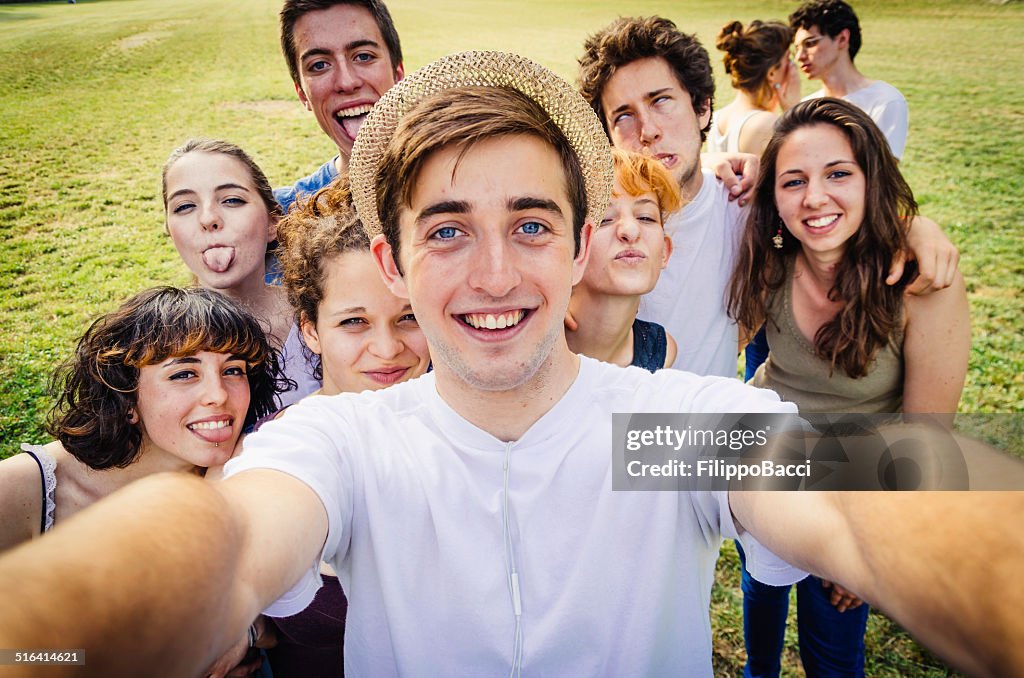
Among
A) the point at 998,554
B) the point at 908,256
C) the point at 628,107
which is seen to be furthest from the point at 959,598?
the point at 628,107

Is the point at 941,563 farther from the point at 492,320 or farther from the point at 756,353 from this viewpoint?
the point at 756,353

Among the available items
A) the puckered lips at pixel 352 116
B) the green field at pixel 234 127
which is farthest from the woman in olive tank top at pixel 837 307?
the puckered lips at pixel 352 116

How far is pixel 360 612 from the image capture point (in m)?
1.56

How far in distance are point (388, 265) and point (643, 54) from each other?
216 centimetres

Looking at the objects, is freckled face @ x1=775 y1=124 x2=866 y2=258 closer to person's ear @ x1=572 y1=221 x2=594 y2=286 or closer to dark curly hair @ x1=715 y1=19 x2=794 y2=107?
person's ear @ x1=572 y1=221 x2=594 y2=286

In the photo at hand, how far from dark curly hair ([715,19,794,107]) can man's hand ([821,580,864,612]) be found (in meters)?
4.14

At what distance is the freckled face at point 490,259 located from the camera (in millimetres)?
1584

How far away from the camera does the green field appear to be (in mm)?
4656

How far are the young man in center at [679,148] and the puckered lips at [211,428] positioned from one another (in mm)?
1984

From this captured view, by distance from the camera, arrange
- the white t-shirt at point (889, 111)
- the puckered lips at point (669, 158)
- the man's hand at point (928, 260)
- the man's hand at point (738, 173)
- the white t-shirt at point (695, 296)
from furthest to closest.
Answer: the white t-shirt at point (889, 111), the man's hand at point (738, 173), the puckered lips at point (669, 158), the white t-shirt at point (695, 296), the man's hand at point (928, 260)

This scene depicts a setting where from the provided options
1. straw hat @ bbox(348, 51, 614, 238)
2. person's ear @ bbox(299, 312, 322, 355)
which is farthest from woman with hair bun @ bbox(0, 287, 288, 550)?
straw hat @ bbox(348, 51, 614, 238)

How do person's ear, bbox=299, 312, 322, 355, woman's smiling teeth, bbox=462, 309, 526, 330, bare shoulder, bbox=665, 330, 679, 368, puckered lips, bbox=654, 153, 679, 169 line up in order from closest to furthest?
woman's smiling teeth, bbox=462, 309, 526, 330 → person's ear, bbox=299, 312, 322, 355 → bare shoulder, bbox=665, 330, 679, 368 → puckered lips, bbox=654, 153, 679, 169

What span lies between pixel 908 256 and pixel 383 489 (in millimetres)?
2426

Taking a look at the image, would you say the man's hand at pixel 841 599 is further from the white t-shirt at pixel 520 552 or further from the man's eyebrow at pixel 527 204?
the man's eyebrow at pixel 527 204
